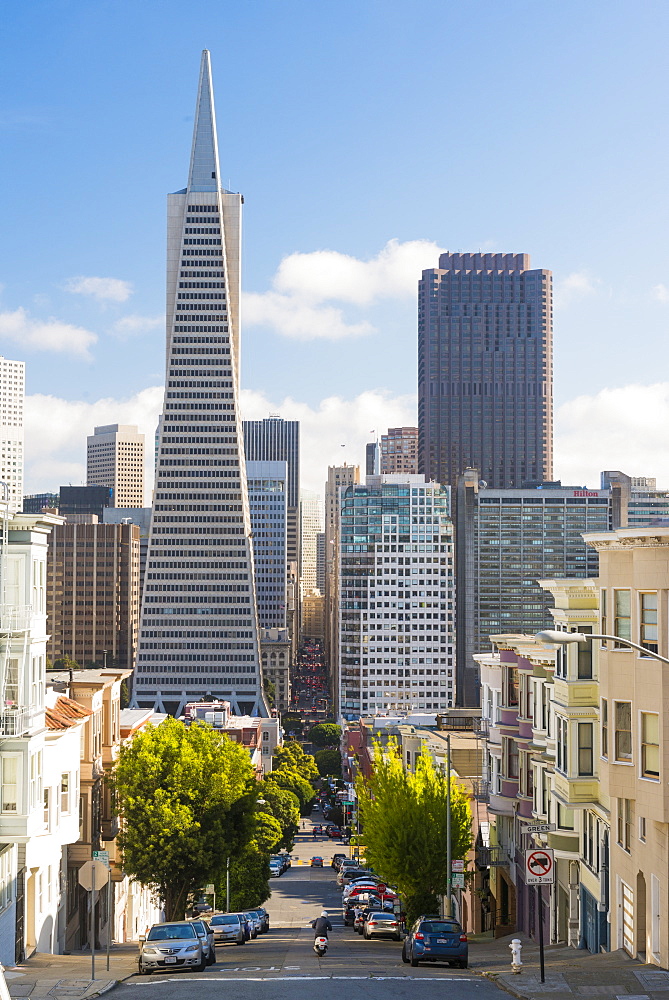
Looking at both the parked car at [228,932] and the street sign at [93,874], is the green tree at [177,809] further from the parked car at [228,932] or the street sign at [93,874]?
the street sign at [93,874]

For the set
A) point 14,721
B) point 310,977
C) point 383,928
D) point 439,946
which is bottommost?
point 383,928

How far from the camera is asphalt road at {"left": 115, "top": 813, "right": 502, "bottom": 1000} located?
28.9 meters

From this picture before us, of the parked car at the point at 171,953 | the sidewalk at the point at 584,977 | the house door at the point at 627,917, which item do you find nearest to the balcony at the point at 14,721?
the parked car at the point at 171,953

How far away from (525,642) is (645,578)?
66.6ft

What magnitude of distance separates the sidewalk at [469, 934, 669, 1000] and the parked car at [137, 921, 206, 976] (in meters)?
8.55

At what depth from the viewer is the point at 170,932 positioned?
37.8 m

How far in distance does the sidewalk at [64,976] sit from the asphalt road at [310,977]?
0.78m

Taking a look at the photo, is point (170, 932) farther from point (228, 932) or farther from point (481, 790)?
point (481, 790)

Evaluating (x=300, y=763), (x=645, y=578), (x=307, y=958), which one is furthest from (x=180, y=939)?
(x=300, y=763)

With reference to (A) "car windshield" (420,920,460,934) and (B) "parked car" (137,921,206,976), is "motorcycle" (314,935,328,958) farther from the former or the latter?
(B) "parked car" (137,921,206,976)

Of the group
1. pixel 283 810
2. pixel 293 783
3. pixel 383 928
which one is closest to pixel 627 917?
pixel 383 928

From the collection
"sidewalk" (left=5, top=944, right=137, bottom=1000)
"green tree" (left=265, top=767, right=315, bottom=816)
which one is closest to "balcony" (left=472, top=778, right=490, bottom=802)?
"sidewalk" (left=5, top=944, right=137, bottom=1000)

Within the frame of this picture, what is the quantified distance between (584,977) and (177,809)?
78.8 ft

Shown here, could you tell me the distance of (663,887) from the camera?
3241 centimetres
